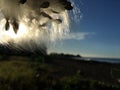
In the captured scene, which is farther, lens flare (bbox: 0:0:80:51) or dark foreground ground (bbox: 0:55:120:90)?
dark foreground ground (bbox: 0:55:120:90)

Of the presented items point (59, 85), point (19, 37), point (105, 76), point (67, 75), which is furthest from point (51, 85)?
point (19, 37)

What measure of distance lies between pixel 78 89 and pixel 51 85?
130 inches

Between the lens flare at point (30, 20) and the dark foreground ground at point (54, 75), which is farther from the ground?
the lens flare at point (30, 20)

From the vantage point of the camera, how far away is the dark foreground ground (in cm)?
3862

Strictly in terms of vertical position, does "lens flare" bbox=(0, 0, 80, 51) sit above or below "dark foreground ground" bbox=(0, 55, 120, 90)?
above

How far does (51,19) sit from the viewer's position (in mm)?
3420

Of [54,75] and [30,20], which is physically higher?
[30,20]

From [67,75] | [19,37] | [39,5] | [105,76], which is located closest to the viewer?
[39,5]

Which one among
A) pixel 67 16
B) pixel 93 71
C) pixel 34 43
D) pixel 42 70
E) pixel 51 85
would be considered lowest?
pixel 93 71

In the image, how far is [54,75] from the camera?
144 ft

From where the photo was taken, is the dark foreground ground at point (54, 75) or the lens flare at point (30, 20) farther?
the dark foreground ground at point (54, 75)

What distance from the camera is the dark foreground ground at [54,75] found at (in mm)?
38625

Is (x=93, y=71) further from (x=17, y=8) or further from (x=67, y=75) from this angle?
(x=17, y=8)

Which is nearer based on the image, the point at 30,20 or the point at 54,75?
the point at 30,20
